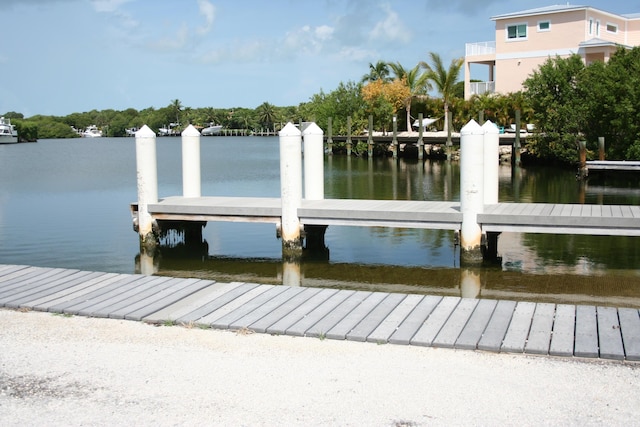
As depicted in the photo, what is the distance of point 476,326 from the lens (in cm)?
732

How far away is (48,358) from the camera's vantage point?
6566 mm

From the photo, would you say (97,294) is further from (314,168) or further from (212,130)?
(212,130)

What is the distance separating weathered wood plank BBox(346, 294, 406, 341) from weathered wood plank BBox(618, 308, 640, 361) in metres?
2.35

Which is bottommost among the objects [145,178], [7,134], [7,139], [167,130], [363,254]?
[363,254]

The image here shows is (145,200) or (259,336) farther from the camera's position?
(145,200)

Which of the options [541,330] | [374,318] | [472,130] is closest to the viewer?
[541,330]

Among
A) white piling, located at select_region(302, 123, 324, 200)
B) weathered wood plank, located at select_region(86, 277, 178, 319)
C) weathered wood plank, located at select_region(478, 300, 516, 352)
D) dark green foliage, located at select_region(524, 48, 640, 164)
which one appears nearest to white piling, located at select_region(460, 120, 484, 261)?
white piling, located at select_region(302, 123, 324, 200)

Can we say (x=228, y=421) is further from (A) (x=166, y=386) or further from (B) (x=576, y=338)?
(B) (x=576, y=338)

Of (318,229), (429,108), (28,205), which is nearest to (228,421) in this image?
(318,229)

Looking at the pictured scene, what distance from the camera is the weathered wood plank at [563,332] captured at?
6.54 m

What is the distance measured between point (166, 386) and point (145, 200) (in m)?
9.89

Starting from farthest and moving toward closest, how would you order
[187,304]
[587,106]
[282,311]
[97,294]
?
[587,106]
[97,294]
[187,304]
[282,311]

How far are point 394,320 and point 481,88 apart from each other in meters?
48.7

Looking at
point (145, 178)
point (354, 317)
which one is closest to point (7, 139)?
point (145, 178)
